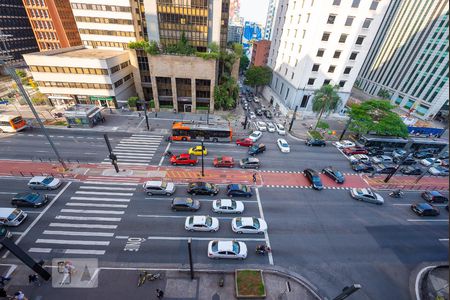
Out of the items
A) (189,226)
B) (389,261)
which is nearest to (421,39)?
(389,261)

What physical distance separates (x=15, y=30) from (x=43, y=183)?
8447 cm

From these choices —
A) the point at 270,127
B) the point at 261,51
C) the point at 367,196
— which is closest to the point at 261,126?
the point at 270,127

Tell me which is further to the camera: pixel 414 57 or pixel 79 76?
pixel 414 57

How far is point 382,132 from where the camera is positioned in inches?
1613

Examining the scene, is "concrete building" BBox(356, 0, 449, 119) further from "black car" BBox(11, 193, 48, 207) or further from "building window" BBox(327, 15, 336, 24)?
"black car" BBox(11, 193, 48, 207)

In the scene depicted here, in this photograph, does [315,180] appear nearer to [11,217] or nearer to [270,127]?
[270,127]

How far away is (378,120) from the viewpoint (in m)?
42.5

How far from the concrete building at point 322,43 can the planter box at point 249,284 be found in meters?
47.8

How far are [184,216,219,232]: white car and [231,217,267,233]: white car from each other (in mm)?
2303

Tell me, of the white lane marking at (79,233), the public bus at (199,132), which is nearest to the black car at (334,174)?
the public bus at (199,132)

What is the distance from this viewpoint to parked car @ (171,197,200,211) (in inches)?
957

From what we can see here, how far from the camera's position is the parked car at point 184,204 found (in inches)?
957

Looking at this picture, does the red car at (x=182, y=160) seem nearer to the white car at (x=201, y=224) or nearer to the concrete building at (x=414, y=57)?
the white car at (x=201, y=224)

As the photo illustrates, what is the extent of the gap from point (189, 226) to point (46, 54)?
180ft
